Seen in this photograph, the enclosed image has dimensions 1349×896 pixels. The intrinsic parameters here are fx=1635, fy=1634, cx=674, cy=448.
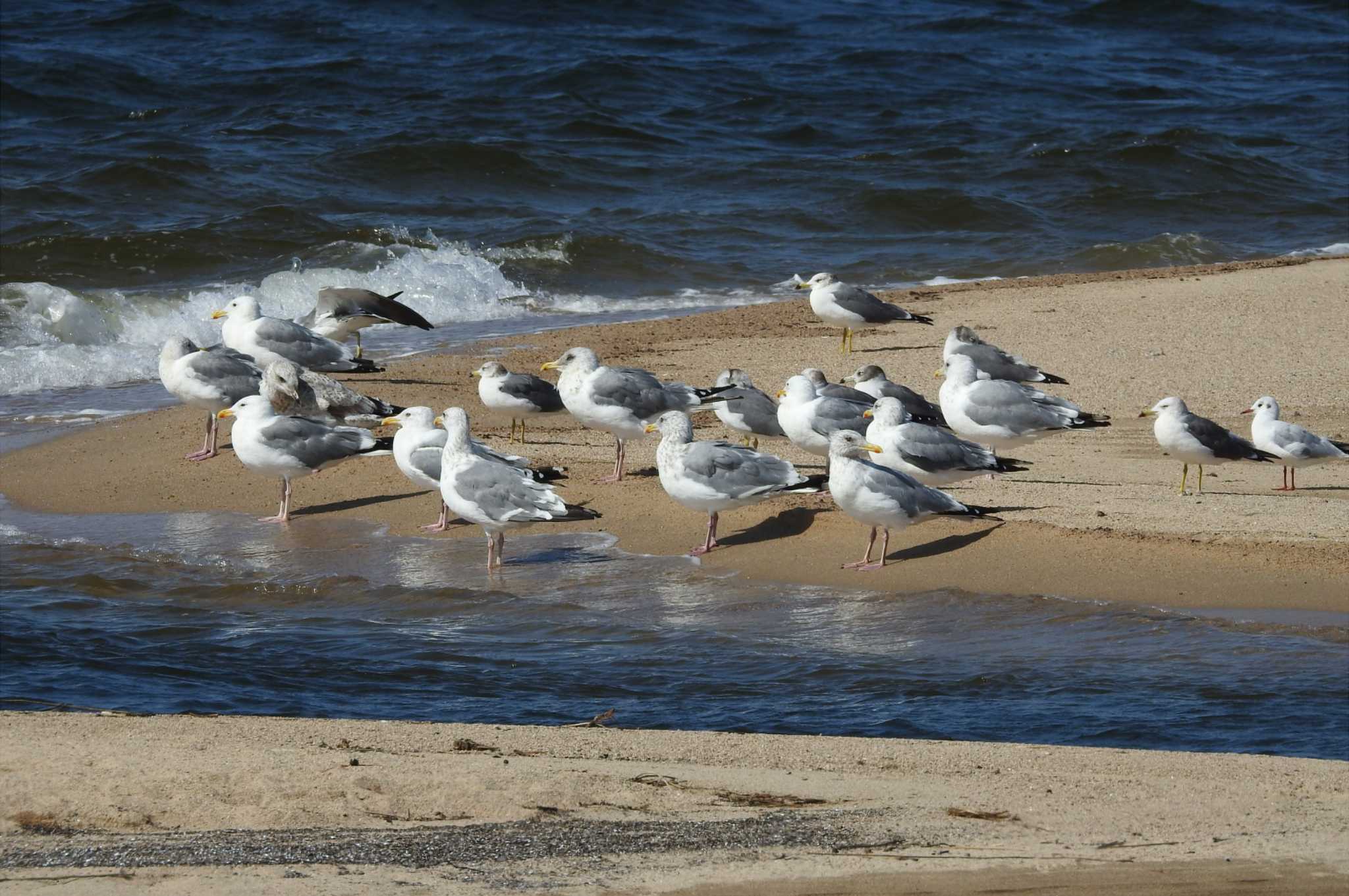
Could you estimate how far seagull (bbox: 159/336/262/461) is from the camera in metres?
11.2

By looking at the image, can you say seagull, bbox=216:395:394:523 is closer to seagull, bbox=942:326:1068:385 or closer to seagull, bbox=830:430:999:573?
seagull, bbox=830:430:999:573

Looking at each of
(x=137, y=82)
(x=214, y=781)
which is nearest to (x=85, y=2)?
(x=137, y=82)

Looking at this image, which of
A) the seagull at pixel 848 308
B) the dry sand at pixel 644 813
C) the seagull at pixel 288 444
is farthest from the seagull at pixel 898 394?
the dry sand at pixel 644 813

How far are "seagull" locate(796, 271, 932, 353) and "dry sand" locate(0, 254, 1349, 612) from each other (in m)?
0.26

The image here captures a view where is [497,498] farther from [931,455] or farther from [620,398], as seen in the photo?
[931,455]

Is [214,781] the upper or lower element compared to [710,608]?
upper

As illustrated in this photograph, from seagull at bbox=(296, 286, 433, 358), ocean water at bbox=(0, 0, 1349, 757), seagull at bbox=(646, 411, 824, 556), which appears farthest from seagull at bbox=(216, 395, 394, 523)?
seagull at bbox=(296, 286, 433, 358)

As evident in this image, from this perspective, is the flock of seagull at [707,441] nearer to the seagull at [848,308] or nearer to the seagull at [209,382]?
the seagull at [209,382]

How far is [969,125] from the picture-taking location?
89.2 ft

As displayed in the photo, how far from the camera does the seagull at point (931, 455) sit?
9.22 metres

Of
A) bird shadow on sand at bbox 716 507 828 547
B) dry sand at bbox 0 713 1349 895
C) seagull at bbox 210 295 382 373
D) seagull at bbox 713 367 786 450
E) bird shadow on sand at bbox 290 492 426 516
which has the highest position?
dry sand at bbox 0 713 1349 895

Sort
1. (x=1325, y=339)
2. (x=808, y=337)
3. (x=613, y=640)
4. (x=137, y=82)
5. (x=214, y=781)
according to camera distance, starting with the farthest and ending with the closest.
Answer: (x=137, y=82) → (x=808, y=337) → (x=1325, y=339) → (x=613, y=640) → (x=214, y=781)

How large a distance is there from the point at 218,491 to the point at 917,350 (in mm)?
6345

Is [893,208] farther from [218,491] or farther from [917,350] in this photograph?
[218,491]
